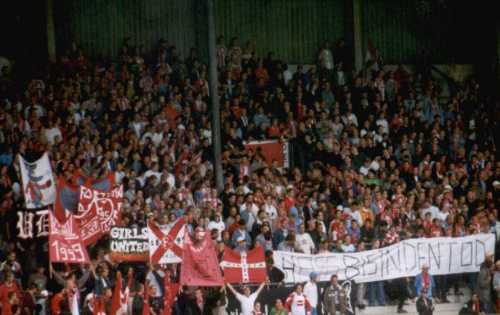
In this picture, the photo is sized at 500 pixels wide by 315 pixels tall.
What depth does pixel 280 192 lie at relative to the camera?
21562 millimetres

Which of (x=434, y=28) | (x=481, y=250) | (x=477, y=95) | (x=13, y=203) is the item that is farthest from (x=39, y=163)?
(x=434, y=28)

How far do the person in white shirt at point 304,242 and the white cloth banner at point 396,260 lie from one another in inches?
9.2

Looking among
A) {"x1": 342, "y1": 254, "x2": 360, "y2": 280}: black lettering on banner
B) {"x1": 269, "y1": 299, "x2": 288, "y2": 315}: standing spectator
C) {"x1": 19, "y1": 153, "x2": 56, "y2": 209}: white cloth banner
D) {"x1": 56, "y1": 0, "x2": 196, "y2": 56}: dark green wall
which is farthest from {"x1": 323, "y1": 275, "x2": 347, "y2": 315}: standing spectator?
{"x1": 56, "y1": 0, "x2": 196, "y2": 56}: dark green wall

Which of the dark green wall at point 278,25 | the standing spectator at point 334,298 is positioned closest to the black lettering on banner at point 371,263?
the standing spectator at point 334,298

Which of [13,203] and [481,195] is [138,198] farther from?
[481,195]

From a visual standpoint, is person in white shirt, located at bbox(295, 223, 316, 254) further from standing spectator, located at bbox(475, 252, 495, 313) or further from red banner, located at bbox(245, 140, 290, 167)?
red banner, located at bbox(245, 140, 290, 167)

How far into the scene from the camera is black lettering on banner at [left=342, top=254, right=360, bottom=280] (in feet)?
66.4

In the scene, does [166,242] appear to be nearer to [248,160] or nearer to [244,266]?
[244,266]

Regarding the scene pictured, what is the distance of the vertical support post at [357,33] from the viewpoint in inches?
1204

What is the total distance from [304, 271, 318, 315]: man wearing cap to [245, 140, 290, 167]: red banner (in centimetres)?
464

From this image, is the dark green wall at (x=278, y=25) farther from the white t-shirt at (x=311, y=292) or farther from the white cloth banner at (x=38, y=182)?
the white t-shirt at (x=311, y=292)

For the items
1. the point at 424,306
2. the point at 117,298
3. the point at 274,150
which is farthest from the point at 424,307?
the point at 117,298

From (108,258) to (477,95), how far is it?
1478 centimetres

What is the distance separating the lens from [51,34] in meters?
26.4
